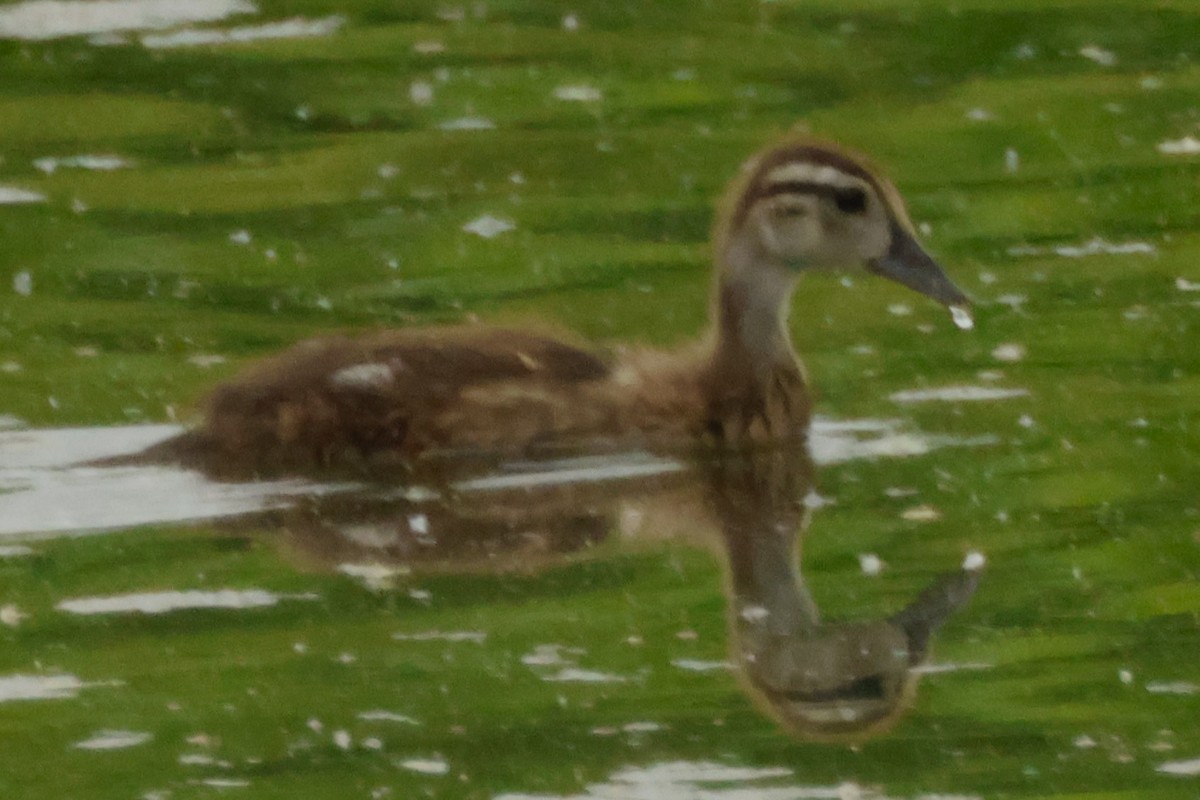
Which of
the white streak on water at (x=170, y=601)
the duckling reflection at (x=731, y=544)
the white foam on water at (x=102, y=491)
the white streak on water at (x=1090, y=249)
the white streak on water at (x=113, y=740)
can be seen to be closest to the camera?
the white streak on water at (x=113, y=740)

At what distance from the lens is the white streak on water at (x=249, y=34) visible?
13.2 meters

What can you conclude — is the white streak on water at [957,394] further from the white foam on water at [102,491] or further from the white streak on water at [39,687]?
the white streak on water at [39,687]

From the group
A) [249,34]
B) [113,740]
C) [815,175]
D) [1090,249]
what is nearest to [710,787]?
[113,740]

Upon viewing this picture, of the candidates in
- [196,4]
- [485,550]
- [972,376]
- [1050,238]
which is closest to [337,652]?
[485,550]

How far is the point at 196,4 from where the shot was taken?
1389 cm

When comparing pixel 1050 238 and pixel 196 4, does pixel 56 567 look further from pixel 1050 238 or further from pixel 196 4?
pixel 196 4

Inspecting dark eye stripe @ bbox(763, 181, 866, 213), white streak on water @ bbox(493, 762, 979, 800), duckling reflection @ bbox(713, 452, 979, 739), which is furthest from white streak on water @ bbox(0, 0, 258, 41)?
white streak on water @ bbox(493, 762, 979, 800)

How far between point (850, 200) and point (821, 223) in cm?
11

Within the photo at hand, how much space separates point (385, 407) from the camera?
7859 mm

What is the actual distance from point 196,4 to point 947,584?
7.94 m

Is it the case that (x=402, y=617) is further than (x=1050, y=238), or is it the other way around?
(x=1050, y=238)

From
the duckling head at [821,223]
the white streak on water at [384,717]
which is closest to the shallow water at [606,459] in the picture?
the white streak on water at [384,717]

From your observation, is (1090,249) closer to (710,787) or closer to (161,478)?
(161,478)

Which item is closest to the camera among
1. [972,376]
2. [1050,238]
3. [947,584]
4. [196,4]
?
[947,584]
